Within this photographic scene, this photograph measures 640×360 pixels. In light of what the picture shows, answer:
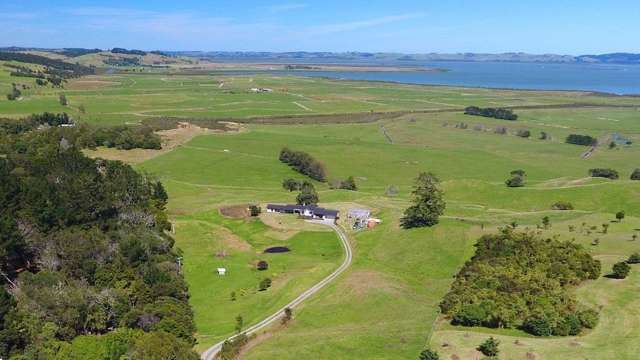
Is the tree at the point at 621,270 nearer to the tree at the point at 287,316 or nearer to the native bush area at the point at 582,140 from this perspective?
the tree at the point at 287,316

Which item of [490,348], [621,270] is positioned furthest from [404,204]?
[490,348]

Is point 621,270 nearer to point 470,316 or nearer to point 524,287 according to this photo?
point 524,287

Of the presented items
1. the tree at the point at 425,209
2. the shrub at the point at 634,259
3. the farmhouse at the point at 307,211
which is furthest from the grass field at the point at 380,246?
the farmhouse at the point at 307,211

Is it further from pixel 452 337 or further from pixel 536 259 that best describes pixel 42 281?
pixel 536 259

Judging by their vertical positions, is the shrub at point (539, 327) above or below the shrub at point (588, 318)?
below

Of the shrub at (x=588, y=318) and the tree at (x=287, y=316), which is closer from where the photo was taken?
the shrub at (x=588, y=318)

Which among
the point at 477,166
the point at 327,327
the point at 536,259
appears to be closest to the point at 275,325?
the point at 327,327
